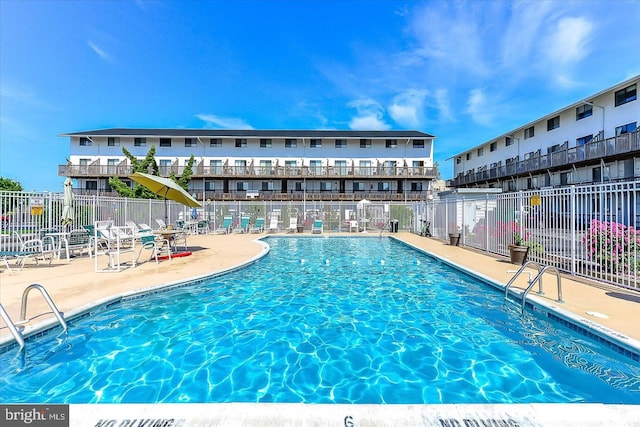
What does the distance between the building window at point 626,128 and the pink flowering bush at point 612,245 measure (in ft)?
66.5

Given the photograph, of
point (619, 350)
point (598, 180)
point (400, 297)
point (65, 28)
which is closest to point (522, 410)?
point (619, 350)

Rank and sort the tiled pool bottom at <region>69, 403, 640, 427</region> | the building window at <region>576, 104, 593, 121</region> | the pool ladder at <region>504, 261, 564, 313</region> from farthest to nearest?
the building window at <region>576, 104, 593, 121</region>
the pool ladder at <region>504, 261, 564, 313</region>
the tiled pool bottom at <region>69, 403, 640, 427</region>

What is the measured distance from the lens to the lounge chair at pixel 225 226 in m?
20.7

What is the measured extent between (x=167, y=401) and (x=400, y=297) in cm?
455

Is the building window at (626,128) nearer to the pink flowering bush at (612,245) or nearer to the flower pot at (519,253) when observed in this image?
the flower pot at (519,253)

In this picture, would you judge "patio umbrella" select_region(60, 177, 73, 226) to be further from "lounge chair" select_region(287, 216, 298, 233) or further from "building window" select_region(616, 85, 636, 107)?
"building window" select_region(616, 85, 636, 107)

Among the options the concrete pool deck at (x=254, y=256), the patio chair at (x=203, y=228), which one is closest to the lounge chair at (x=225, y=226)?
the patio chair at (x=203, y=228)

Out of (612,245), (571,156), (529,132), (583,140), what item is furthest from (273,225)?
(529,132)

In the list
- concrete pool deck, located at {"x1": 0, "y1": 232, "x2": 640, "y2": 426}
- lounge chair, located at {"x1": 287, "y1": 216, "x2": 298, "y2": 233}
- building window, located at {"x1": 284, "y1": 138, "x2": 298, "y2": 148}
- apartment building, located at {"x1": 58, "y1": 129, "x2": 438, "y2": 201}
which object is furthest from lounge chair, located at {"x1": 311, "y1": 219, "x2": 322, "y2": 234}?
building window, located at {"x1": 284, "y1": 138, "x2": 298, "y2": 148}

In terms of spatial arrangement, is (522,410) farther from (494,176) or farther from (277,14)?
(494,176)

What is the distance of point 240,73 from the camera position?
23172 mm

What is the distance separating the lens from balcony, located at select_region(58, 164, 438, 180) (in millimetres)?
32562

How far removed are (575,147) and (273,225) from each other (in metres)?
23.0

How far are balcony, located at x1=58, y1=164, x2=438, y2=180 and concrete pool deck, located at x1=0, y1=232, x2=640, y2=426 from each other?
23874mm
